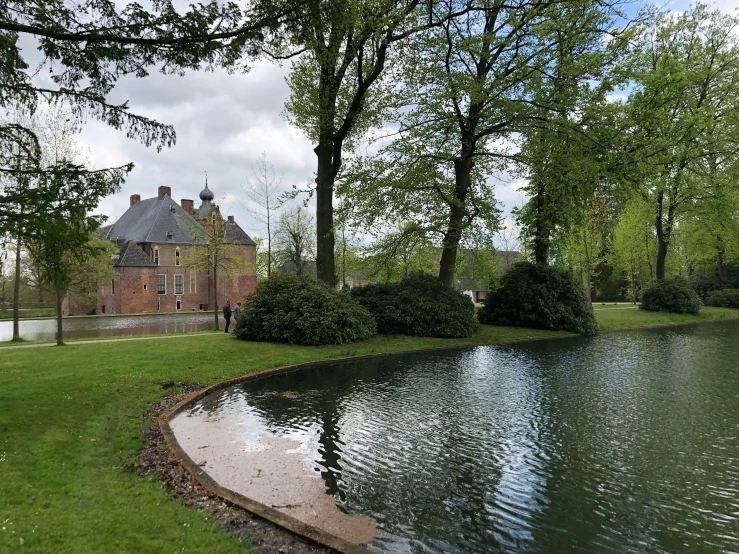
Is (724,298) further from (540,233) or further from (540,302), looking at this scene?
(540,302)

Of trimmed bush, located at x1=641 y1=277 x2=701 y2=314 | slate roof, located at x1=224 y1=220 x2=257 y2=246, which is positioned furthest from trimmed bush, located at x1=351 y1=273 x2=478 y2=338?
slate roof, located at x1=224 y1=220 x2=257 y2=246

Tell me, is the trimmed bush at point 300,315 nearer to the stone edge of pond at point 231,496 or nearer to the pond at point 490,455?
the pond at point 490,455

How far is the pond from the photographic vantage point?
4652 mm

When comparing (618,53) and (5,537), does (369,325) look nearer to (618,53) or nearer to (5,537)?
(618,53)

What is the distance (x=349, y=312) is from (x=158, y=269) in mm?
40150

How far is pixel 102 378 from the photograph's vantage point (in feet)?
34.2

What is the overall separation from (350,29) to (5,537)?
14970 mm

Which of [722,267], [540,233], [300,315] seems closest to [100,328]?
[300,315]

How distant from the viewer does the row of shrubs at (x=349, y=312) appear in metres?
16.3

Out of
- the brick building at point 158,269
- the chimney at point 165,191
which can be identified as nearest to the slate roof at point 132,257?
the brick building at point 158,269

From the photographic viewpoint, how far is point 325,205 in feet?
61.6

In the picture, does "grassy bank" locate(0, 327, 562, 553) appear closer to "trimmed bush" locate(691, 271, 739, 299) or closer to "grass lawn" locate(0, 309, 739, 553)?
"grass lawn" locate(0, 309, 739, 553)

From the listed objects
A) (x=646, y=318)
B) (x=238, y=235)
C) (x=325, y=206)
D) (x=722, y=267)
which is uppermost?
(x=238, y=235)

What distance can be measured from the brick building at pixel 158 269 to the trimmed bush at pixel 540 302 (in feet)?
99.2
